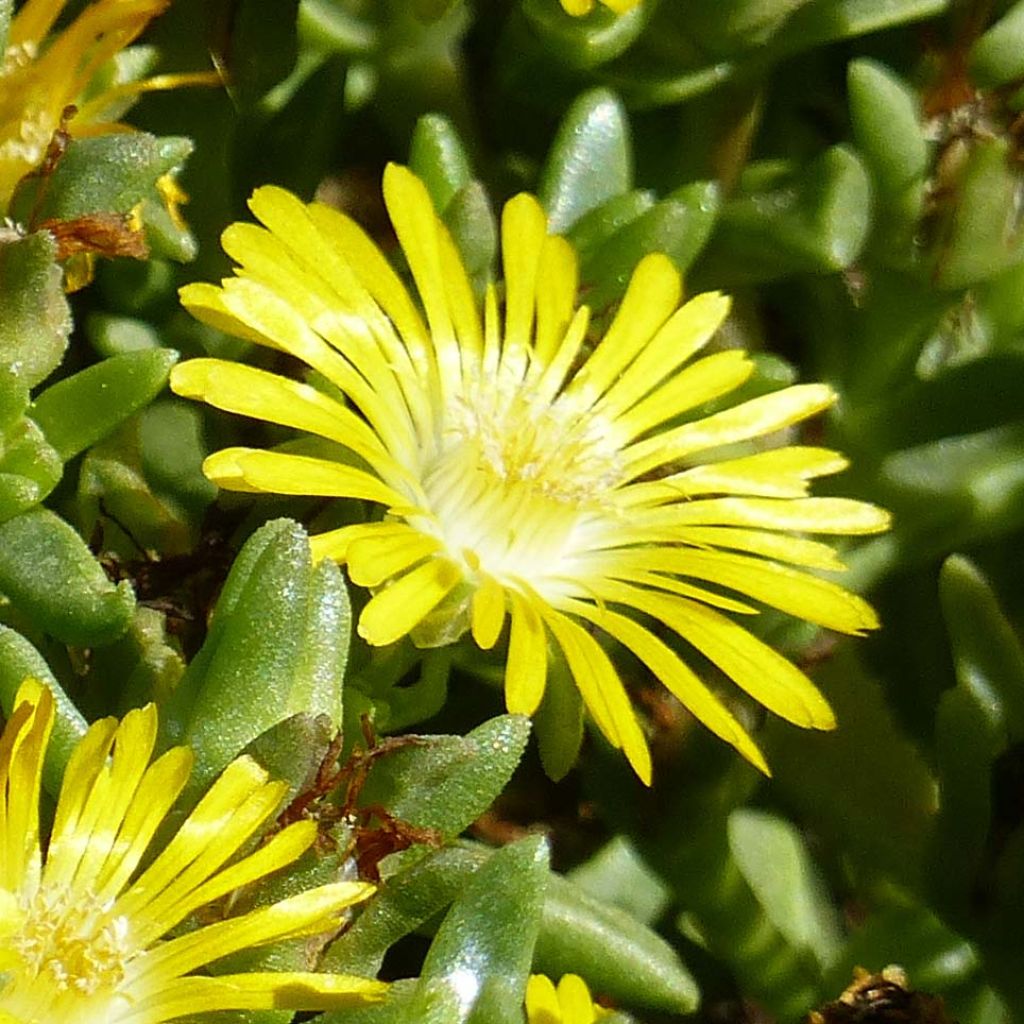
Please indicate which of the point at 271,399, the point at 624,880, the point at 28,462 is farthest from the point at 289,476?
the point at 624,880

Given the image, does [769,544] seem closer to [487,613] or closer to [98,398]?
[487,613]

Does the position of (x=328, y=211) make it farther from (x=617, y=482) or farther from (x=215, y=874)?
(x=215, y=874)

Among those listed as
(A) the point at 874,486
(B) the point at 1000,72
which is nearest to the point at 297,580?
(A) the point at 874,486

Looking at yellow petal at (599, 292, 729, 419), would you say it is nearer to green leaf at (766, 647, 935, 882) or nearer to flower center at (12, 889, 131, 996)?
green leaf at (766, 647, 935, 882)

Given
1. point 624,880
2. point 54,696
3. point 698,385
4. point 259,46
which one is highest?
point 259,46

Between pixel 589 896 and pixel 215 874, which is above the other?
pixel 215 874

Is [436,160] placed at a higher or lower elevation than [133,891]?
higher

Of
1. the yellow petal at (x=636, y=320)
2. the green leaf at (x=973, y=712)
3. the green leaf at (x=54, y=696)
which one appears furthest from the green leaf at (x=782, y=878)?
the green leaf at (x=54, y=696)
